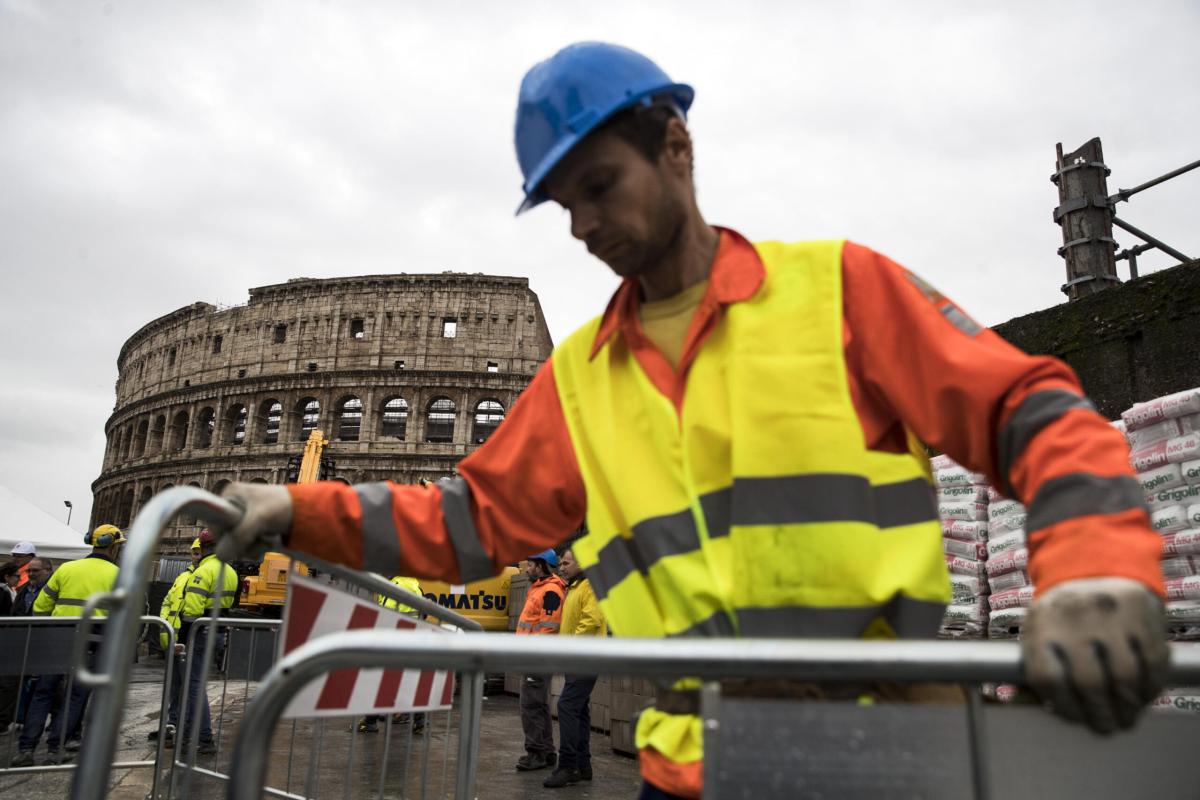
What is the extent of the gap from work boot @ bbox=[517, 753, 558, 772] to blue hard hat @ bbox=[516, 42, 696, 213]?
6640 mm

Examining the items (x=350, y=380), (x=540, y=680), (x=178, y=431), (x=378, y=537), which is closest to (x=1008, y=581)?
(x=540, y=680)

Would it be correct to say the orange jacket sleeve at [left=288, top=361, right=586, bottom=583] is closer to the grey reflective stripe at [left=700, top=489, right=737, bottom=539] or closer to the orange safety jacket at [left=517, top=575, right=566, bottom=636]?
the grey reflective stripe at [left=700, top=489, right=737, bottom=539]

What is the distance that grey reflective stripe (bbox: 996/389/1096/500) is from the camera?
1104 millimetres

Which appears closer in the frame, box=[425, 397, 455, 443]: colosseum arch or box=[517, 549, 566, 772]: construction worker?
box=[517, 549, 566, 772]: construction worker

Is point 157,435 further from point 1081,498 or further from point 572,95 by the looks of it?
point 1081,498

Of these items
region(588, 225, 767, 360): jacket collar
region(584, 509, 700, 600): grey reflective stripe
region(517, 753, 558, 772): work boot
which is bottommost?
region(517, 753, 558, 772): work boot

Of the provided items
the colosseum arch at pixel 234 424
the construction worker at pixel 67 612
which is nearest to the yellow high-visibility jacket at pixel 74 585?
the construction worker at pixel 67 612

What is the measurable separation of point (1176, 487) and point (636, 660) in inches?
179

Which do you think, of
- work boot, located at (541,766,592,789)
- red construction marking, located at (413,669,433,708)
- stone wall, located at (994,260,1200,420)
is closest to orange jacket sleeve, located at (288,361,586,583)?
red construction marking, located at (413,669,433,708)

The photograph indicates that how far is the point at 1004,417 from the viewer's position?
1.17 metres

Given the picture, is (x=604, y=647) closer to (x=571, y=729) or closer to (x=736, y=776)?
(x=736, y=776)

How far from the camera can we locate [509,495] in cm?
177

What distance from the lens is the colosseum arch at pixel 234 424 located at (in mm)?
51125

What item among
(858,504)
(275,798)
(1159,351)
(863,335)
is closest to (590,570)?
(858,504)
